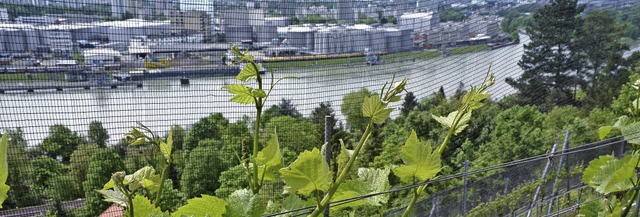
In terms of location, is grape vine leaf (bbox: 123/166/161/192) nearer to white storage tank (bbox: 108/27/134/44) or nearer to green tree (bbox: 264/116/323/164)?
green tree (bbox: 264/116/323/164)

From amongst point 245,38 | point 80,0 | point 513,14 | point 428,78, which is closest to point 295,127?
point 245,38

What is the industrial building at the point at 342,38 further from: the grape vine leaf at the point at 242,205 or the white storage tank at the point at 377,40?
the grape vine leaf at the point at 242,205

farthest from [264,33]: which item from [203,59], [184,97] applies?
[184,97]

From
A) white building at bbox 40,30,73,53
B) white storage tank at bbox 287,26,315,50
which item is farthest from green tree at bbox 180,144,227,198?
white building at bbox 40,30,73,53

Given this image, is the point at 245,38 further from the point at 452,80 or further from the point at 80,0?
the point at 452,80

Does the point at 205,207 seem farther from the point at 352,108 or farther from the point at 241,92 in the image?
the point at 352,108

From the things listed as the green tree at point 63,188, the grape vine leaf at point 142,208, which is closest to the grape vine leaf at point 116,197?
the grape vine leaf at point 142,208

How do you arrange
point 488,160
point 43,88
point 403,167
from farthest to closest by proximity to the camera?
point 488,160 < point 43,88 < point 403,167
